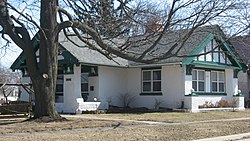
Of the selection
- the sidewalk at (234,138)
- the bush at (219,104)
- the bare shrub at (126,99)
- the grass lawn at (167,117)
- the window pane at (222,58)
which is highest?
the window pane at (222,58)

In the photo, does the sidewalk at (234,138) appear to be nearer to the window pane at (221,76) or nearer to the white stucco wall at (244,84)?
the window pane at (221,76)

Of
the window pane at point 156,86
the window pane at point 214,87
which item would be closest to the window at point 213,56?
the window pane at point 214,87

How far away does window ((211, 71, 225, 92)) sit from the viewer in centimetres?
3459

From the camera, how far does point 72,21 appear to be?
19.4m

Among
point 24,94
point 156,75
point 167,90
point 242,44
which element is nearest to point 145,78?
point 156,75

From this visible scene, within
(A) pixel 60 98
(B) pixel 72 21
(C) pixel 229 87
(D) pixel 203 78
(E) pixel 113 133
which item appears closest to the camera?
(E) pixel 113 133

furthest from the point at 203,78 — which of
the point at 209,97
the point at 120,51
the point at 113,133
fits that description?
the point at 113,133

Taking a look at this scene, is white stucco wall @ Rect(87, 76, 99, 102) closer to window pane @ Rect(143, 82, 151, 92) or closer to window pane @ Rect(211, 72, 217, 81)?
window pane @ Rect(143, 82, 151, 92)

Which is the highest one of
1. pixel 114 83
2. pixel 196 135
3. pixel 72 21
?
pixel 72 21

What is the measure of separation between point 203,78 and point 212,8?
15848 mm

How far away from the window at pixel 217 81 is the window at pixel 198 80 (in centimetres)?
128

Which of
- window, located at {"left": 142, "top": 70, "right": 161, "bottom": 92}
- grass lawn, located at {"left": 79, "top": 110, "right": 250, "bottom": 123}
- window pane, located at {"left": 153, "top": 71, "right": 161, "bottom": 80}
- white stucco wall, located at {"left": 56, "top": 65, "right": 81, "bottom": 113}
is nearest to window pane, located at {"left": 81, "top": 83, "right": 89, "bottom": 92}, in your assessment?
white stucco wall, located at {"left": 56, "top": 65, "right": 81, "bottom": 113}

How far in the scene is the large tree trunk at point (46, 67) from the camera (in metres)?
20.0

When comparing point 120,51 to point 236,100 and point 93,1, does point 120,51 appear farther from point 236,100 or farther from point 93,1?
point 236,100
